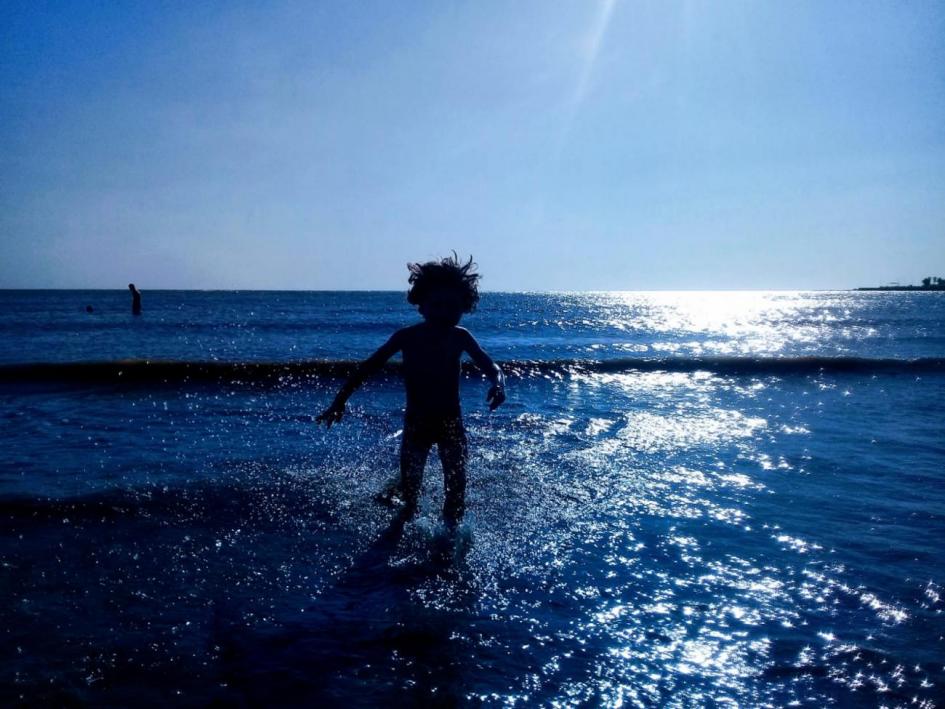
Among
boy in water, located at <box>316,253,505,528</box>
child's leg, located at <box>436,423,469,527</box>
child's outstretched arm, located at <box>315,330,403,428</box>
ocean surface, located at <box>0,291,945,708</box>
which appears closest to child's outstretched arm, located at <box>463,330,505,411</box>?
boy in water, located at <box>316,253,505,528</box>

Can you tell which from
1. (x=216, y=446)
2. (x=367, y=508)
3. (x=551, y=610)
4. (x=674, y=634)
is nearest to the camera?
(x=674, y=634)

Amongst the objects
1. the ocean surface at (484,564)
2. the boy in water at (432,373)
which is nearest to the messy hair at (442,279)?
the boy in water at (432,373)

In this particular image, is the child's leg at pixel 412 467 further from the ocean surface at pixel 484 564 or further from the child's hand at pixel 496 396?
the child's hand at pixel 496 396

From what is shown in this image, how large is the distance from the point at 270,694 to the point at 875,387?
14.4m

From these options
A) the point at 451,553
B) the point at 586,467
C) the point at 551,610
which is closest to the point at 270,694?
the point at 551,610

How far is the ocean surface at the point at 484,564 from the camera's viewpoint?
2771 millimetres

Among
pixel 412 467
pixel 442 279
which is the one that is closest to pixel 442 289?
pixel 442 279

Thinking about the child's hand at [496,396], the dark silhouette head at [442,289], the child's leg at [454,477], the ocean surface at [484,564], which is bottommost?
the ocean surface at [484,564]

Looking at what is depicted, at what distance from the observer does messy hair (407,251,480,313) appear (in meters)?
5.16

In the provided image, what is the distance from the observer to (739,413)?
10.3 m

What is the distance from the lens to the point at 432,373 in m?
5.10

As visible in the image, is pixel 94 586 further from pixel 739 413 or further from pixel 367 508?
pixel 739 413

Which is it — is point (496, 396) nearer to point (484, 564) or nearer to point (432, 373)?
point (432, 373)

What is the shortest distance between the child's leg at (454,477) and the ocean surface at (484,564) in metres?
0.17
